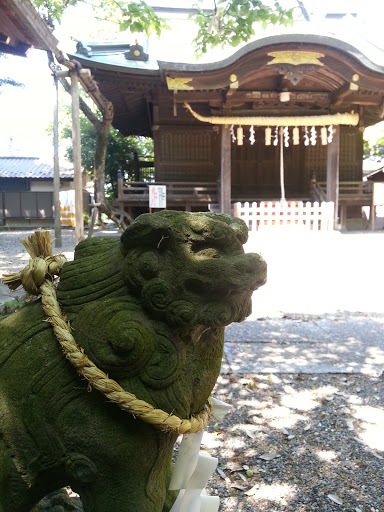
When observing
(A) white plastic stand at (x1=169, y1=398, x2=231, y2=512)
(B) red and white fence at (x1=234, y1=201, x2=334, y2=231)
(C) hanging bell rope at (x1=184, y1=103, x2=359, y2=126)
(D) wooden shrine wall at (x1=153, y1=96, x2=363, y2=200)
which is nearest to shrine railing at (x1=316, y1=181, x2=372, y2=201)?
(D) wooden shrine wall at (x1=153, y1=96, x2=363, y2=200)

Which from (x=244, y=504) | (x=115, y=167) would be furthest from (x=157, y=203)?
(x=115, y=167)

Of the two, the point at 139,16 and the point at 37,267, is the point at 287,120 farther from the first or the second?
the point at 37,267

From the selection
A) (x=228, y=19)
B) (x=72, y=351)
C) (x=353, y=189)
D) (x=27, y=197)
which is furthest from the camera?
(x=27, y=197)

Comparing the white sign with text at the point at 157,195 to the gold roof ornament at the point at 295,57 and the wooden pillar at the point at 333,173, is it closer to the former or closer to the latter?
the gold roof ornament at the point at 295,57

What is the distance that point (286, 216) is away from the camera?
1014 cm

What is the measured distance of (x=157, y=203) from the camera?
9.68 m

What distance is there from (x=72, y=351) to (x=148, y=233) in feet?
1.24

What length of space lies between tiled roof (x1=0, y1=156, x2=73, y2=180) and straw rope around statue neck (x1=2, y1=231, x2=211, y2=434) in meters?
21.1

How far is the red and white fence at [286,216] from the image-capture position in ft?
33.0

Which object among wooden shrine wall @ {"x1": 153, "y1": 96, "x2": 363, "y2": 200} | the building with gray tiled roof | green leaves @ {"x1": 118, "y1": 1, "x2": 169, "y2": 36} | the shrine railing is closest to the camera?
green leaves @ {"x1": 118, "y1": 1, "x2": 169, "y2": 36}

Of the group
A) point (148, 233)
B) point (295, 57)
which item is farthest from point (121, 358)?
point (295, 57)

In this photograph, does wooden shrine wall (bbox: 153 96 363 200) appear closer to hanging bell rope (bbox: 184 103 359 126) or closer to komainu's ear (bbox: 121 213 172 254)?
hanging bell rope (bbox: 184 103 359 126)

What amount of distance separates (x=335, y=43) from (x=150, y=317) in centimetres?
1011

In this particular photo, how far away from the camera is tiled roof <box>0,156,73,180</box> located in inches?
851
